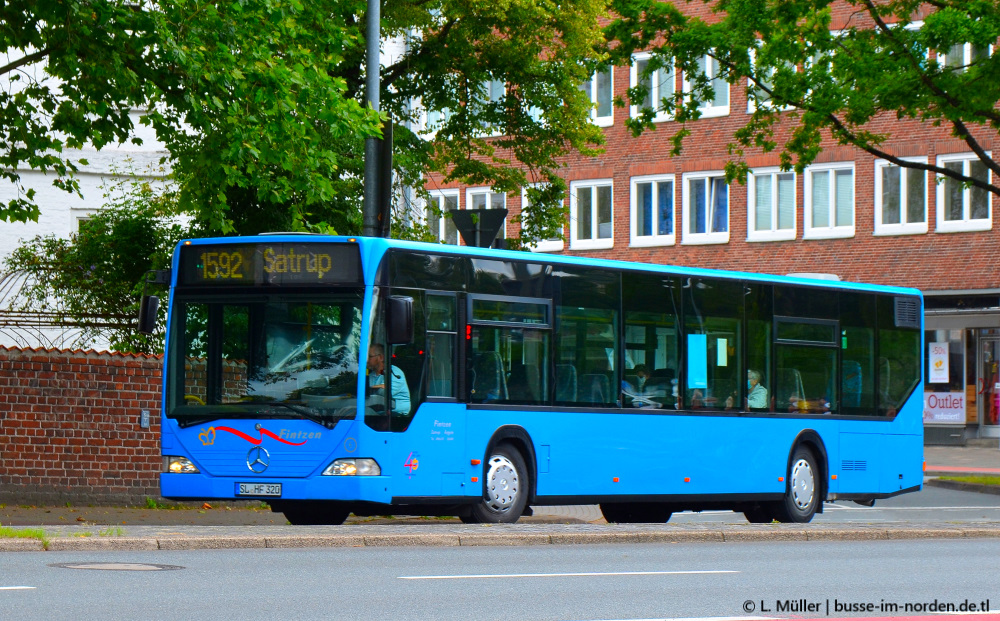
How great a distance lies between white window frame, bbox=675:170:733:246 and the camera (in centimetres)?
4553

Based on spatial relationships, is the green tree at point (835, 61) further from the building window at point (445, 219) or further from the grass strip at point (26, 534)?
the building window at point (445, 219)

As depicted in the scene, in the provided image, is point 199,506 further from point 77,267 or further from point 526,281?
point 526,281

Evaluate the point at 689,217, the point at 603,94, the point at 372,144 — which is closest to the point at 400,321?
the point at 372,144

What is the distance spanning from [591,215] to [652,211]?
7.13 ft

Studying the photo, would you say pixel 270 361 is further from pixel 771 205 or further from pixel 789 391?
pixel 771 205

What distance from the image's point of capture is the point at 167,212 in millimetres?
25141

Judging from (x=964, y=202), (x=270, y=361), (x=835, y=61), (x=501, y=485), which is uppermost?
(x=835, y=61)

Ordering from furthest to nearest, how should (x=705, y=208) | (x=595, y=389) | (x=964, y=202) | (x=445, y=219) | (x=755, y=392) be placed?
(x=445, y=219) → (x=705, y=208) → (x=964, y=202) → (x=755, y=392) → (x=595, y=389)

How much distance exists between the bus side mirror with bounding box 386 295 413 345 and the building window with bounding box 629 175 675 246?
3184 centimetres

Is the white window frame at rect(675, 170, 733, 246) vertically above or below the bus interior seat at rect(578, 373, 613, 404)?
above

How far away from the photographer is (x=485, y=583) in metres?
11.0

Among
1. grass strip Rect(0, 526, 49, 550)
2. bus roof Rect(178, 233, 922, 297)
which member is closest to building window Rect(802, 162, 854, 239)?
bus roof Rect(178, 233, 922, 297)

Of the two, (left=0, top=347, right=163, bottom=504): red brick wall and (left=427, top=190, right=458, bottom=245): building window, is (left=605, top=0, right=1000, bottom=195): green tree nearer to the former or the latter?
(left=0, top=347, right=163, bottom=504): red brick wall

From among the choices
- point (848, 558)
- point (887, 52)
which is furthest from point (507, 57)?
point (848, 558)
